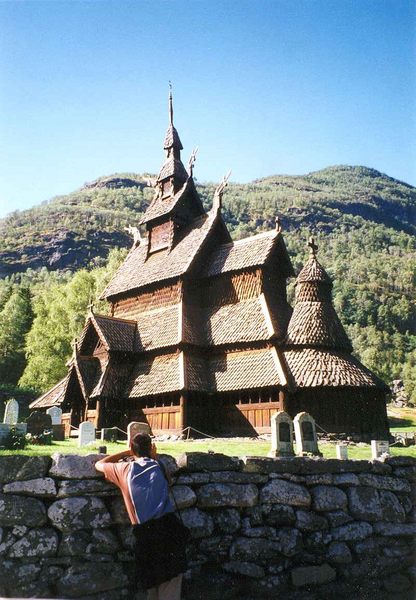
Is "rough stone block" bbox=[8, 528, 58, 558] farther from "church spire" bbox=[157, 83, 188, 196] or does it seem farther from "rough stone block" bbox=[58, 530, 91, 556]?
"church spire" bbox=[157, 83, 188, 196]

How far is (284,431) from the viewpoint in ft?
42.5

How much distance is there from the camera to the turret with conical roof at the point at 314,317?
2278cm

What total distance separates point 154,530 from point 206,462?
149cm

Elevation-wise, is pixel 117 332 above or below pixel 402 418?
above

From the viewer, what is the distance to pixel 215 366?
80.1 ft

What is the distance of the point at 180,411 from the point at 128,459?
1765 centimetres

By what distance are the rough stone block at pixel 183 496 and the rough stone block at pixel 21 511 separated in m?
1.50

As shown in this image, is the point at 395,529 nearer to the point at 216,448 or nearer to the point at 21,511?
the point at 21,511

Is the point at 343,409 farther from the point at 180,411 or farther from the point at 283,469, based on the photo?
the point at 283,469

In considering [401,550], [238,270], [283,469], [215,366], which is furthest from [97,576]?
[238,270]

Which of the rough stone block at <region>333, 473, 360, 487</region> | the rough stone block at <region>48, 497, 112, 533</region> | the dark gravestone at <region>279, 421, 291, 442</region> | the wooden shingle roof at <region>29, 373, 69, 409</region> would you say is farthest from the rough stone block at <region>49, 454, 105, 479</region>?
the wooden shingle roof at <region>29, 373, 69, 409</region>

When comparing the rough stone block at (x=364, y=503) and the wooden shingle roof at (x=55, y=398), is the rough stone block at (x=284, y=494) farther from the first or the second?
the wooden shingle roof at (x=55, y=398)

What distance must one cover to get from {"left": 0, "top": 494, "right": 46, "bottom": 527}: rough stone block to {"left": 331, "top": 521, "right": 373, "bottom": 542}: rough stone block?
12.8ft

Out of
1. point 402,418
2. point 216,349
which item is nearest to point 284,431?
point 216,349
